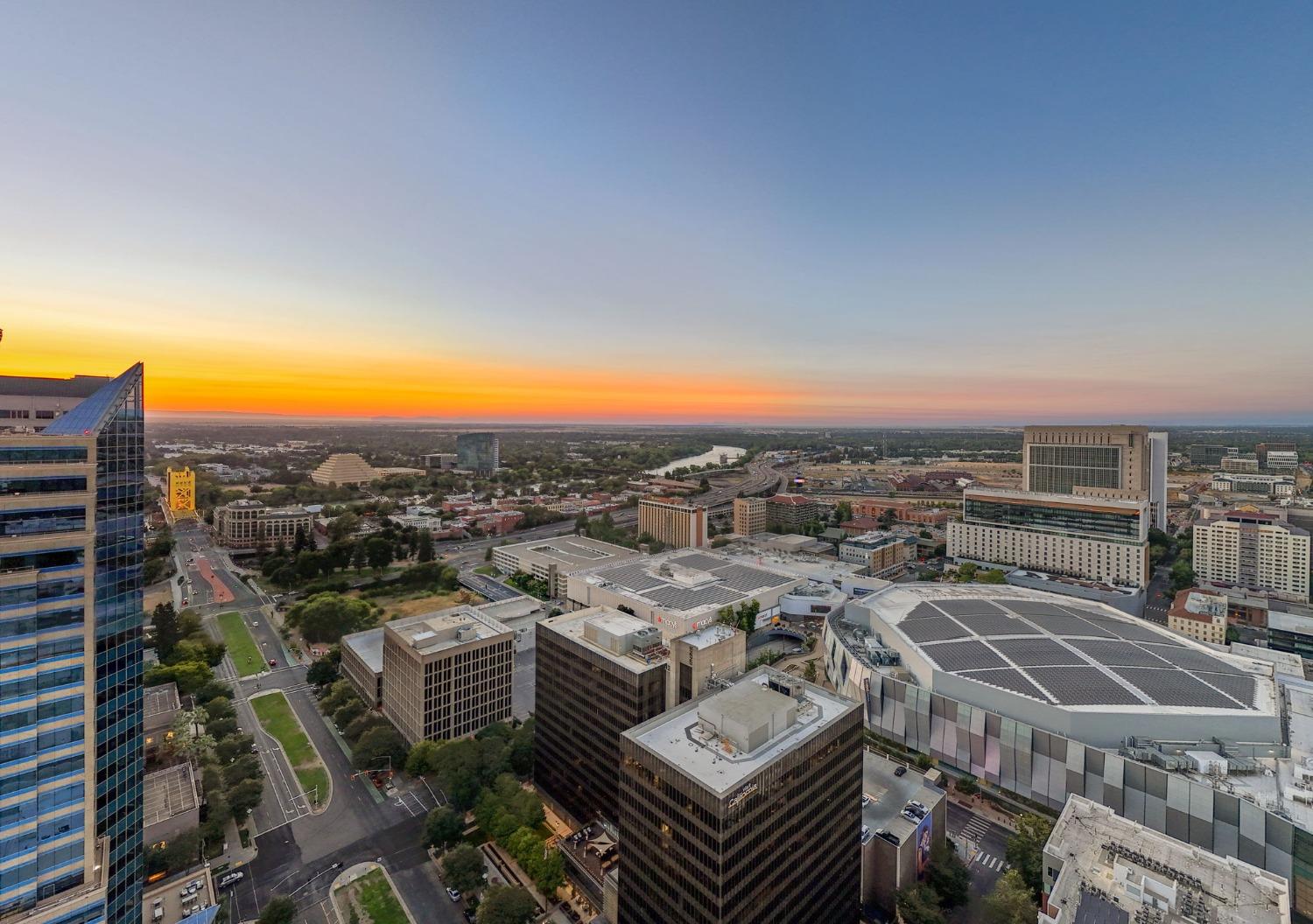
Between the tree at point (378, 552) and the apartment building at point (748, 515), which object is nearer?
the tree at point (378, 552)

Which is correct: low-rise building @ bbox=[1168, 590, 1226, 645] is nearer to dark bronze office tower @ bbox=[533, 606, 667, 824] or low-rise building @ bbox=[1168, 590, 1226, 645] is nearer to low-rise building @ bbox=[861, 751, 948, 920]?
low-rise building @ bbox=[861, 751, 948, 920]

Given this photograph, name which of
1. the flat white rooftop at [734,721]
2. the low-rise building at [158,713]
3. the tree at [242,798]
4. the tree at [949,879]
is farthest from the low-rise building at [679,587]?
the low-rise building at [158,713]

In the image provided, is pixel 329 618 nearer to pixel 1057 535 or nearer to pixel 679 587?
pixel 679 587

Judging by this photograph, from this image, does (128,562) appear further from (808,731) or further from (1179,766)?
(1179,766)

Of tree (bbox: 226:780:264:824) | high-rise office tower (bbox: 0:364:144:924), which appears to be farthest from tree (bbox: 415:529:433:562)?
high-rise office tower (bbox: 0:364:144:924)

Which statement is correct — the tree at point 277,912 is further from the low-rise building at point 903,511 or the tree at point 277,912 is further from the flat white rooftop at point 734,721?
the low-rise building at point 903,511
